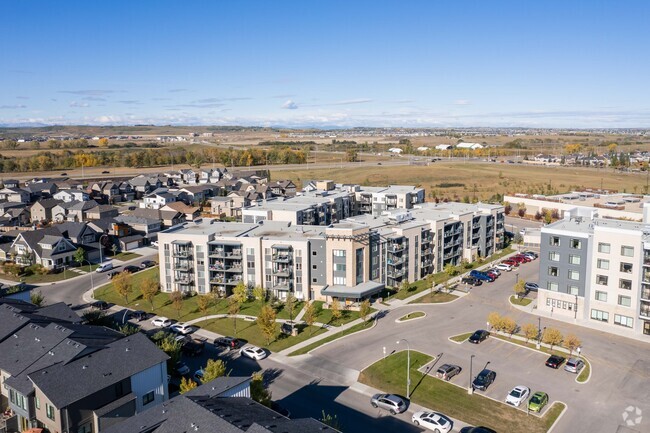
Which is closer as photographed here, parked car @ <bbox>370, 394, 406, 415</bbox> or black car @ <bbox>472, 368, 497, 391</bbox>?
parked car @ <bbox>370, 394, 406, 415</bbox>

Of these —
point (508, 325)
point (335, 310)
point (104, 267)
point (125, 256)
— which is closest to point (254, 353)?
point (335, 310)

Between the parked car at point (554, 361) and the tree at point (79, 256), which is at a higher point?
the tree at point (79, 256)

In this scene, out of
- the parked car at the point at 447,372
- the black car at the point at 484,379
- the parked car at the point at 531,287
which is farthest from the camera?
the parked car at the point at 531,287

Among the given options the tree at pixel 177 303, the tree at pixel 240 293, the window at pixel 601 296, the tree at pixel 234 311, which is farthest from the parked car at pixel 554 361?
the tree at pixel 177 303

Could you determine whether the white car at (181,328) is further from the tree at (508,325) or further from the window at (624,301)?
the window at (624,301)

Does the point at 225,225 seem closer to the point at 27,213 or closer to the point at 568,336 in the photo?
the point at 568,336

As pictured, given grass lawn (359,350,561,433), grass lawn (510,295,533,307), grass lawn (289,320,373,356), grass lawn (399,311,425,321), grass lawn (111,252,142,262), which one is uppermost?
grass lawn (111,252,142,262)

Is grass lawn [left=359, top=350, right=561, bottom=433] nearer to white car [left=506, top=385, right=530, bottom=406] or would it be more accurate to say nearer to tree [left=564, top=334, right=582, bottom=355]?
white car [left=506, top=385, right=530, bottom=406]

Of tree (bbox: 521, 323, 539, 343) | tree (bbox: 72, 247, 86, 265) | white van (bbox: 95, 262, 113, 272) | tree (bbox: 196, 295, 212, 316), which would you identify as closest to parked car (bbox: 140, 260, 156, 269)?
white van (bbox: 95, 262, 113, 272)

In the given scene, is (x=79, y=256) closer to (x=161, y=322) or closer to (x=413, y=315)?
(x=161, y=322)
